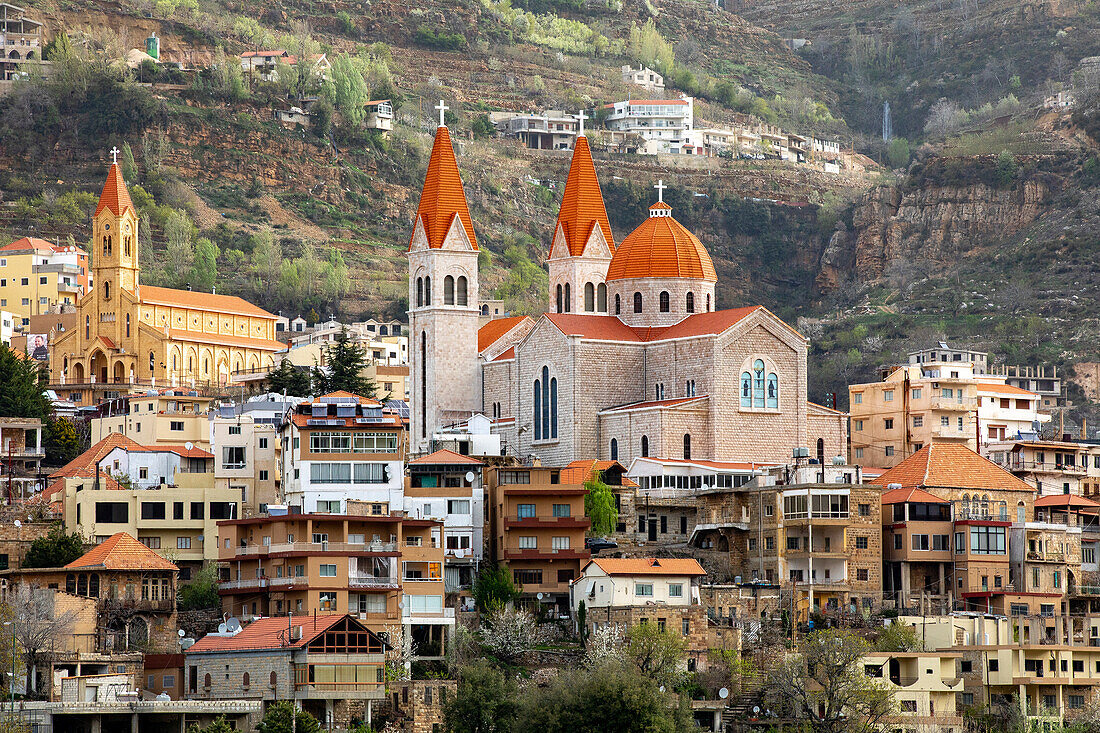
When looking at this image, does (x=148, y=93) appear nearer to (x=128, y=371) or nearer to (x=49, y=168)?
(x=49, y=168)

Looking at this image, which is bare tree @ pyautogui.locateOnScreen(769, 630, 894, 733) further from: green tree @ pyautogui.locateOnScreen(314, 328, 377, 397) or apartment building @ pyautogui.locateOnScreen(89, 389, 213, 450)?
green tree @ pyautogui.locateOnScreen(314, 328, 377, 397)

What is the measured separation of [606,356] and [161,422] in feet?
67.9

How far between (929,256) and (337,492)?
338 ft

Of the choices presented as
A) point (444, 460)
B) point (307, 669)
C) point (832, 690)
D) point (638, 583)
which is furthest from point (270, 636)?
point (832, 690)

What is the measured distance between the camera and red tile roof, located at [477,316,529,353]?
382ft

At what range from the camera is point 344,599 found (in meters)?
77.7

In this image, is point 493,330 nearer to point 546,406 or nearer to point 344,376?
point 344,376

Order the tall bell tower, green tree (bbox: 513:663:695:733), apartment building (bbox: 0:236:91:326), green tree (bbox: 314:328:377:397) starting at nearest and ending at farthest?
green tree (bbox: 513:663:695:733)
the tall bell tower
green tree (bbox: 314:328:377:397)
apartment building (bbox: 0:236:91:326)

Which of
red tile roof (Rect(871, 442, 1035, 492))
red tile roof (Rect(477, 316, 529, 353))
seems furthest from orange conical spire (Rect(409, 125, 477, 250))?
red tile roof (Rect(871, 442, 1035, 492))

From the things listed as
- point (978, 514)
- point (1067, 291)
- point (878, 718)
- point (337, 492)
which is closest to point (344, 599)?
point (337, 492)

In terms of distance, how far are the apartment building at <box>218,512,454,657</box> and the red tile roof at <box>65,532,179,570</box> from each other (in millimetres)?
2821

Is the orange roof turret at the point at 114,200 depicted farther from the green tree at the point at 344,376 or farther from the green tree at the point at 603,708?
the green tree at the point at 603,708

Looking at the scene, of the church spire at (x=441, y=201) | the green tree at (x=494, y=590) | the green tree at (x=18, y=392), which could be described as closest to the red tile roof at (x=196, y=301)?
the green tree at (x=18, y=392)

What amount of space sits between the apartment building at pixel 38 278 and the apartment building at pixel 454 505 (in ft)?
229
